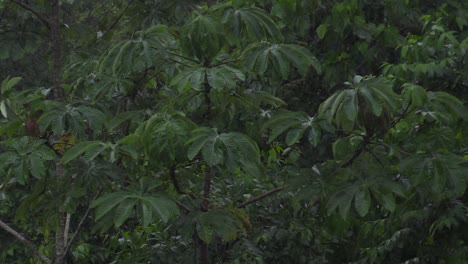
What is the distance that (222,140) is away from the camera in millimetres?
2781

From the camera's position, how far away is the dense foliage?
2809 millimetres

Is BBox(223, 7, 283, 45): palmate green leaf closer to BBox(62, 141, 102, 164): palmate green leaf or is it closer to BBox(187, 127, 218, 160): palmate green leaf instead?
BBox(187, 127, 218, 160): palmate green leaf

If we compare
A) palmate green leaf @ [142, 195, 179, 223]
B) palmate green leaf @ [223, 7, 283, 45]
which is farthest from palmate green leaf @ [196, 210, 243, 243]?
palmate green leaf @ [223, 7, 283, 45]

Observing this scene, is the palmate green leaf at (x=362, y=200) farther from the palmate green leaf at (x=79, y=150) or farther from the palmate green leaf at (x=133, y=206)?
the palmate green leaf at (x=79, y=150)

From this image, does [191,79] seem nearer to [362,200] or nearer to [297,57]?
[297,57]

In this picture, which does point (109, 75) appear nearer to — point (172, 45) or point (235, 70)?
point (172, 45)

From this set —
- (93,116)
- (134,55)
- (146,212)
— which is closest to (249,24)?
(134,55)

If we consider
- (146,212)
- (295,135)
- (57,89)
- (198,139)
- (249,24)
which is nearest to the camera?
(146,212)

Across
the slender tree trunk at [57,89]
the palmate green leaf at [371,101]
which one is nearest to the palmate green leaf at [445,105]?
the palmate green leaf at [371,101]

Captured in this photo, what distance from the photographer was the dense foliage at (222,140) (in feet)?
9.21

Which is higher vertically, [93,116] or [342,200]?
[93,116]

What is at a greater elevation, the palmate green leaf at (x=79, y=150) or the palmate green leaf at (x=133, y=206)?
the palmate green leaf at (x=79, y=150)

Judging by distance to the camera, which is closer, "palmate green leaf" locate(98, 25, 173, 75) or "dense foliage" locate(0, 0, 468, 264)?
"dense foliage" locate(0, 0, 468, 264)

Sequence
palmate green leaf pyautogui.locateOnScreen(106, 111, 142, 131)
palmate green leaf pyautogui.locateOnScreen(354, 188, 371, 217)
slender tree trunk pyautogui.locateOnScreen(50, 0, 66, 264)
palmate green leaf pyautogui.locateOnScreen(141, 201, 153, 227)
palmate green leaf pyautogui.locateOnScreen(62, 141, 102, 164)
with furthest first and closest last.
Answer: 1. slender tree trunk pyautogui.locateOnScreen(50, 0, 66, 264)
2. palmate green leaf pyautogui.locateOnScreen(106, 111, 142, 131)
3. palmate green leaf pyautogui.locateOnScreen(62, 141, 102, 164)
4. palmate green leaf pyautogui.locateOnScreen(354, 188, 371, 217)
5. palmate green leaf pyautogui.locateOnScreen(141, 201, 153, 227)
